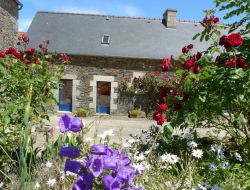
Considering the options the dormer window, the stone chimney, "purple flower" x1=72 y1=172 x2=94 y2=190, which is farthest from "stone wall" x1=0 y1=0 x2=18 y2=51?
"purple flower" x1=72 y1=172 x2=94 y2=190

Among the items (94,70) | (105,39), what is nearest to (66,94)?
(94,70)

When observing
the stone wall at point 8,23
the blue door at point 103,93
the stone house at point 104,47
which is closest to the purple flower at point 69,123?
the stone wall at point 8,23

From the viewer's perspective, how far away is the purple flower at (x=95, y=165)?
52.1 inches

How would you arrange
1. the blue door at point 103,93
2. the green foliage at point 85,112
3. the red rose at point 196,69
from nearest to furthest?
the red rose at point 196,69 → the green foliage at point 85,112 → the blue door at point 103,93

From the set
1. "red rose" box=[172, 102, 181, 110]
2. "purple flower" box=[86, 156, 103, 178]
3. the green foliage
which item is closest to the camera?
"purple flower" box=[86, 156, 103, 178]

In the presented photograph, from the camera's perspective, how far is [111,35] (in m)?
16.8

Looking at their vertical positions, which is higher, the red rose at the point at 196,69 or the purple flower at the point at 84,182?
the red rose at the point at 196,69

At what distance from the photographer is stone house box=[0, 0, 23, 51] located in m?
12.8

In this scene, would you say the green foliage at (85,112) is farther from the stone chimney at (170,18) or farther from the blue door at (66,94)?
the stone chimney at (170,18)

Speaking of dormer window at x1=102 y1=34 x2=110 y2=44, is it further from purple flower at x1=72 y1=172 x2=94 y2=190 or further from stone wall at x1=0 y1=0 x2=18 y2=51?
purple flower at x1=72 y1=172 x2=94 y2=190

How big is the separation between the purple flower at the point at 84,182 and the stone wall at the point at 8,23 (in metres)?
12.4

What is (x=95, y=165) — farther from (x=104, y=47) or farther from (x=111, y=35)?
(x=111, y=35)

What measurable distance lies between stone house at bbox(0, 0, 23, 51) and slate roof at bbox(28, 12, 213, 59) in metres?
1.73

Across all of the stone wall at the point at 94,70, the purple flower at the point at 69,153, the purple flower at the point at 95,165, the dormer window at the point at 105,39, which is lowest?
the purple flower at the point at 95,165
